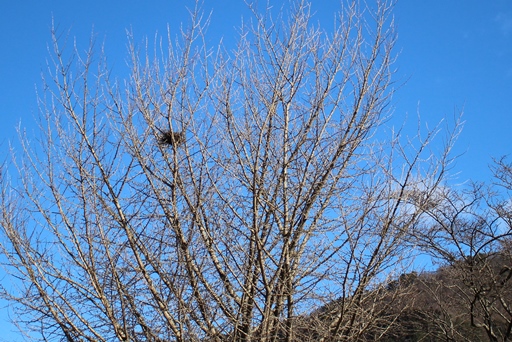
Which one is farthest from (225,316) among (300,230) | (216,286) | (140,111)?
(140,111)

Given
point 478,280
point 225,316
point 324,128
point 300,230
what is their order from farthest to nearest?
point 478,280 → point 324,128 → point 300,230 → point 225,316

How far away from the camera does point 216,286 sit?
4.38m

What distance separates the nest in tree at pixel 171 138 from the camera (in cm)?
470

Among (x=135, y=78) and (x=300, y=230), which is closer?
(x=300, y=230)

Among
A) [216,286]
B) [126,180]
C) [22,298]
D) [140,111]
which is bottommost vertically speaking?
[216,286]

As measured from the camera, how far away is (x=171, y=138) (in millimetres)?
4691

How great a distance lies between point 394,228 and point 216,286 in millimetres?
1573

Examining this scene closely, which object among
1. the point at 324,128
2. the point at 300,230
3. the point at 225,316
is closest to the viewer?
the point at 225,316

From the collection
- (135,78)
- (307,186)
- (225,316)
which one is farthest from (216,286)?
(135,78)

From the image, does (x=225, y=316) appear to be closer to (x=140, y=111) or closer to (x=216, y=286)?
(x=216, y=286)

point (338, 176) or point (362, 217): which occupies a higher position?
point (338, 176)

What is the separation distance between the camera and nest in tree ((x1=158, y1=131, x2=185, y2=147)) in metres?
4.70

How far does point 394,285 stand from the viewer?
4.99 metres

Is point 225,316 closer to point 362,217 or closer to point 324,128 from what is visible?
point 362,217
